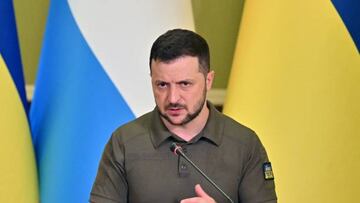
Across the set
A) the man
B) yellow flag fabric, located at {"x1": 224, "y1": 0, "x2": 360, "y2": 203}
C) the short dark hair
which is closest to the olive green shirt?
the man

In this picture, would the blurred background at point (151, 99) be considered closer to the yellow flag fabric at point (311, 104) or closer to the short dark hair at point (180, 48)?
the yellow flag fabric at point (311, 104)

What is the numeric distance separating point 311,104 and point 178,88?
0.38m

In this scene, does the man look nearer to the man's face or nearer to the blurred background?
the man's face

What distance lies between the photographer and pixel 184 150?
0.90 meters

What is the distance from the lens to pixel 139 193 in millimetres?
887

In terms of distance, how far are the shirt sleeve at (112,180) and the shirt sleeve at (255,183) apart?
0.19m

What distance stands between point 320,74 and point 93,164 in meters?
0.51

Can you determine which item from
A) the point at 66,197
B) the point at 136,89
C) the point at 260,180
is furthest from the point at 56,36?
the point at 260,180

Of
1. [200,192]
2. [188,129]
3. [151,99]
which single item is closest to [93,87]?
[151,99]

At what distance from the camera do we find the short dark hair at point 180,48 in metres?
0.86

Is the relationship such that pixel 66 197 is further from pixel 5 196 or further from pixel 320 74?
pixel 320 74

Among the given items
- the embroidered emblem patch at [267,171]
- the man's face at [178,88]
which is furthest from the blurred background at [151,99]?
the man's face at [178,88]

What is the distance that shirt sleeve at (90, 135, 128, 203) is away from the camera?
0.89 meters

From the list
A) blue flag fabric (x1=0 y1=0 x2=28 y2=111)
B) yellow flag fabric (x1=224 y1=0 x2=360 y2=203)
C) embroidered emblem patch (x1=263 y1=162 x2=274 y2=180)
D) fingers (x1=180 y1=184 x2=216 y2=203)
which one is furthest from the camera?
blue flag fabric (x1=0 y1=0 x2=28 y2=111)
